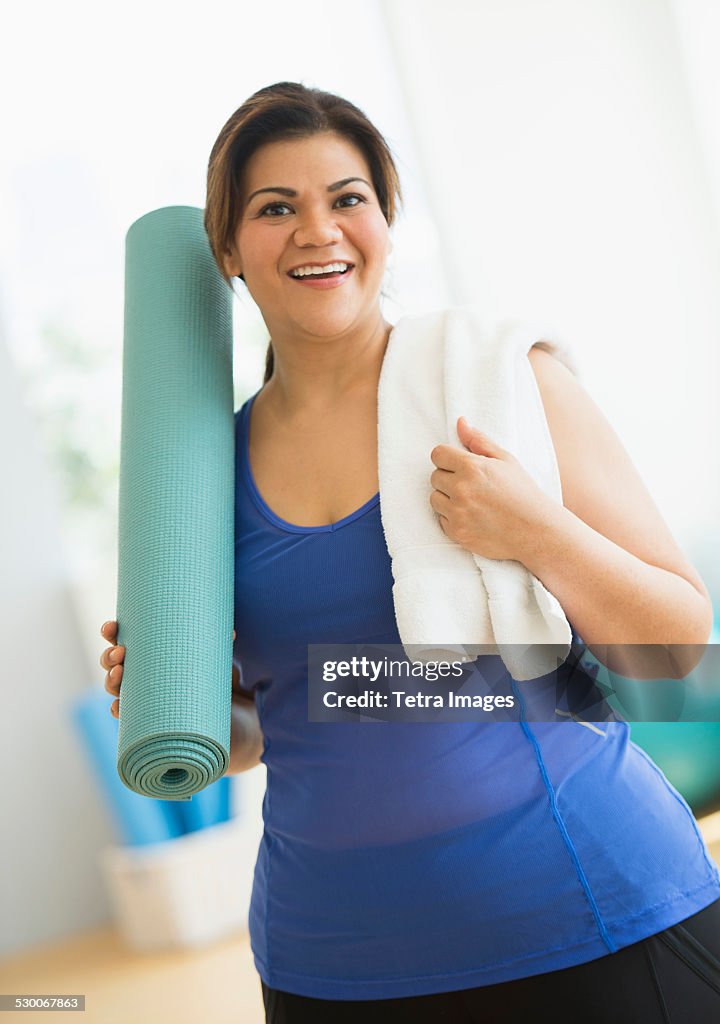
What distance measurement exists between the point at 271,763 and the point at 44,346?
2.12 meters

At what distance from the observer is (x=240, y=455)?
43.4 inches

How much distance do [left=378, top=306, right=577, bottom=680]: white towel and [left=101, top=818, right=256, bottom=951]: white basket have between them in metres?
1.76

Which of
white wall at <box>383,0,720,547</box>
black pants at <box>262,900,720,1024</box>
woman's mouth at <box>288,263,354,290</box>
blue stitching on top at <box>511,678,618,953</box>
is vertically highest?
white wall at <box>383,0,720,547</box>

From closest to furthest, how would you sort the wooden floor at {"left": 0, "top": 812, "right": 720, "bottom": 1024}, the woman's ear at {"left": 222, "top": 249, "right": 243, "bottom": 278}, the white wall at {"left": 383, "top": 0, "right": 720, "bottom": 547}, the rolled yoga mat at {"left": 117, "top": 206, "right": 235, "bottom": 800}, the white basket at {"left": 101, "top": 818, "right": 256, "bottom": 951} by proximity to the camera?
A: the rolled yoga mat at {"left": 117, "top": 206, "right": 235, "bottom": 800} → the woman's ear at {"left": 222, "top": 249, "right": 243, "bottom": 278} → the wooden floor at {"left": 0, "top": 812, "right": 720, "bottom": 1024} → the white wall at {"left": 383, "top": 0, "right": 720, "bottom": 547} → the white basket at {"left": 101, "top": 818, "right": 256, "bottom": 951}

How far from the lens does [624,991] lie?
2.70 feet

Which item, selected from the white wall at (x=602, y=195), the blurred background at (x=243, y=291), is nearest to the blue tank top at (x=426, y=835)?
the blurred background at (x=243, y=291)

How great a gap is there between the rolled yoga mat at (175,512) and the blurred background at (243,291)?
1326 mm

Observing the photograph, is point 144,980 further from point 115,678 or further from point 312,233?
point 312,233

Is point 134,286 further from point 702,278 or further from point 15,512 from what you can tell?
point 15,512

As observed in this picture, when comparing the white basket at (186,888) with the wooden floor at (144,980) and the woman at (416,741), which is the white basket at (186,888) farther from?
the woman at (416,741)

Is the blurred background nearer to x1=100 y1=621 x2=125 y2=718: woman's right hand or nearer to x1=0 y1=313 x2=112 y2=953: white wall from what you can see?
x1=0 y1=313 x2=112 y2=953: white wall

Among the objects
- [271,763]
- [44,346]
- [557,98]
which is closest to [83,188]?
[44,346]

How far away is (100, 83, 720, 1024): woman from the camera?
84 centimetres

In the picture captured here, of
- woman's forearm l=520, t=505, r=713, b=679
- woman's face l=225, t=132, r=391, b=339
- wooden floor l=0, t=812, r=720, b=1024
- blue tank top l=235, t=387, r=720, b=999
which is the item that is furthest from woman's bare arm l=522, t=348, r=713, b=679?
wooden floor l=0, t=812, r=720, b=1024
